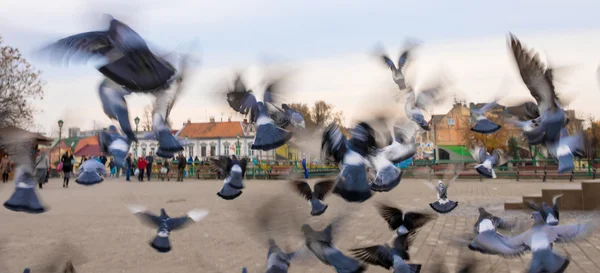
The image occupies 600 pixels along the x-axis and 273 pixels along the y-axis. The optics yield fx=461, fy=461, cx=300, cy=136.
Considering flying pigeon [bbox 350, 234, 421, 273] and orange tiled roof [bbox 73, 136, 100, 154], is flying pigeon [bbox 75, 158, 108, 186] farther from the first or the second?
flying pigeon [bbox 350, 234, 421, 273]

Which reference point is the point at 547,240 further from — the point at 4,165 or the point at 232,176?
the point at 4,165

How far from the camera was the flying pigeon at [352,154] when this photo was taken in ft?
6.34

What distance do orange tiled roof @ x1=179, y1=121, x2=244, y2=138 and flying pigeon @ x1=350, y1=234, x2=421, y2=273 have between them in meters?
0.80

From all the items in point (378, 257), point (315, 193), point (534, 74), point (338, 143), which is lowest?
point (378, 257)

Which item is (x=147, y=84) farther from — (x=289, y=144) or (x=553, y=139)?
(x=553, y=139)

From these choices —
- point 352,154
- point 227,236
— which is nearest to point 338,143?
point 352,154

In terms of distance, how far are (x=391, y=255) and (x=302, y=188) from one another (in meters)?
0.51

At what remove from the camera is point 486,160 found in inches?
98.0

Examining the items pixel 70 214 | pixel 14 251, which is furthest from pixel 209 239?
pixel 70 214

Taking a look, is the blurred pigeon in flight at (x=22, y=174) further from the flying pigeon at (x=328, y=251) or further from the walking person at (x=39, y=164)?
the flying pigeon at (x=328, y=251)

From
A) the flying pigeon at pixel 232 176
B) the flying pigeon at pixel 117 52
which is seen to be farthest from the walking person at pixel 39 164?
the flying pigeon at pixel 232 176

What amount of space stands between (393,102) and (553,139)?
2.53 feet

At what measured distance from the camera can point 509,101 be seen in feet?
7.25

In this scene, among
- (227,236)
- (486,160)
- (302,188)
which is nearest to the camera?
(302,188)
